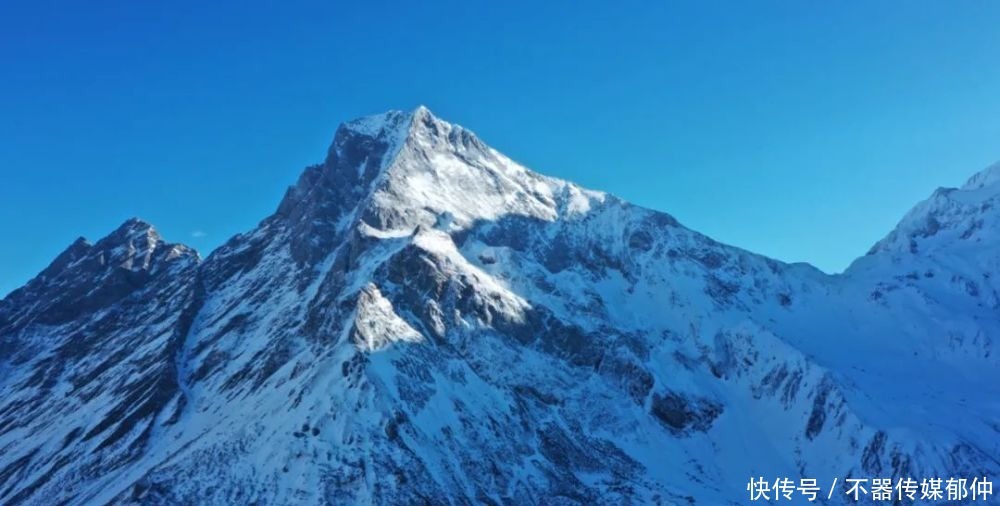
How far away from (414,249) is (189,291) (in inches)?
2916

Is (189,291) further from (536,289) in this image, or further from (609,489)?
(609,489)

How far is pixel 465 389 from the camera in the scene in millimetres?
134125

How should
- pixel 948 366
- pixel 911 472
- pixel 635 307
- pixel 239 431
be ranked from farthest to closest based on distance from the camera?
1. pixel 635 307
2. pixel 948 366
3. pixel 911 472
4. pixel 239 431

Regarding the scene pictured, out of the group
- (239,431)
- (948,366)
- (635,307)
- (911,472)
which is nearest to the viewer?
(239,431)

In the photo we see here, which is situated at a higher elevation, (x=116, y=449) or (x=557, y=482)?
(x=116, y=449)

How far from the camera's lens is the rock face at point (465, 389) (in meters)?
114

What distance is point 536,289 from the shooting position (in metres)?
179

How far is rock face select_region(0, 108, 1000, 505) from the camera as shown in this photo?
113500 mm

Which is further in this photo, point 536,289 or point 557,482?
point 536,289

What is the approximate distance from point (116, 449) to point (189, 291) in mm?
69782

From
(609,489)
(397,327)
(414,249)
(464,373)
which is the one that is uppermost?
(414,249)

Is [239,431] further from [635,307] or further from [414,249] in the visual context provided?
[635,307]

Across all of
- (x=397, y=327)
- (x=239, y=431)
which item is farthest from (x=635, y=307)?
(x=239, y=431)

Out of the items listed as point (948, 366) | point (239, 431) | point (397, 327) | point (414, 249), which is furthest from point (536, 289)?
point (948, 366)
